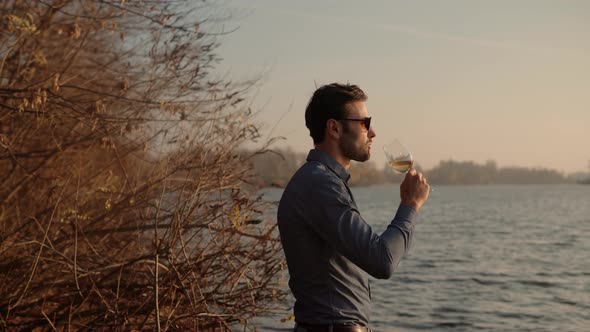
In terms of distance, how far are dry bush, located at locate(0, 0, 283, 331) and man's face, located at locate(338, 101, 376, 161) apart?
2.82 metres

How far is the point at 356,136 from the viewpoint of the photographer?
3.49 metres

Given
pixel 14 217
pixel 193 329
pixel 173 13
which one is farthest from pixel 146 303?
pixel 173 13

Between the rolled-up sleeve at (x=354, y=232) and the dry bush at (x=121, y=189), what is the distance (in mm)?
3031

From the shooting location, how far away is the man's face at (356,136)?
11.4ft

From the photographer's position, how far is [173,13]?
8.32m

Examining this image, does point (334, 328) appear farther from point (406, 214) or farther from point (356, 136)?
point (356, 136)

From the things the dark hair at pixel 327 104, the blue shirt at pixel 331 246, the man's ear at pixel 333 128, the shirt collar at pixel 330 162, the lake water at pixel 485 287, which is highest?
the dark hair at pixel 327 104

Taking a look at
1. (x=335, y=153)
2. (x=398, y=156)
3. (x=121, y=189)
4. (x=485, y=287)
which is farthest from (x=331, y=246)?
(x=485, y=287)

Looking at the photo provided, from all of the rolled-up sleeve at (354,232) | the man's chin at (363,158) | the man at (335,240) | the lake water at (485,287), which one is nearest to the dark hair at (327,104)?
the man at (335,240)

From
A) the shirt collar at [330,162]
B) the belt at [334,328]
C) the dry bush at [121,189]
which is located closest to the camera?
the belt at [334,328]

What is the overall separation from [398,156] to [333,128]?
2.40 feet

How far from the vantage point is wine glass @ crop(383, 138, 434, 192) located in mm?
4055

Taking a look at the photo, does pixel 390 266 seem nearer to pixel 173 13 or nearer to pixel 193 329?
pixel 193 329

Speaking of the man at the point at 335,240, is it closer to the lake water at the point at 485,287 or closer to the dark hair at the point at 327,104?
the dark hair at the point at 327,104
